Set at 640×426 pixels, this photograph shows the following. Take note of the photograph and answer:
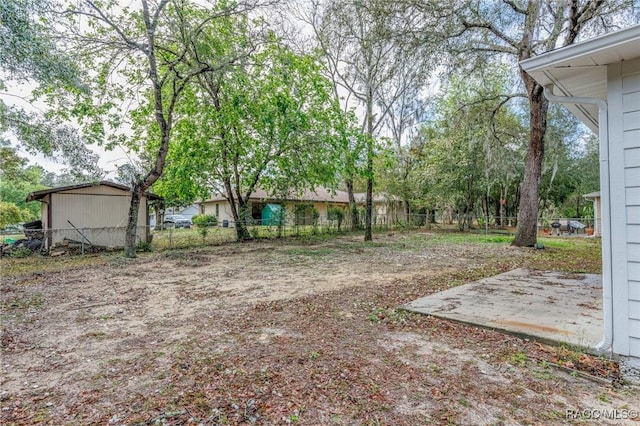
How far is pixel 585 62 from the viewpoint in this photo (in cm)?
264

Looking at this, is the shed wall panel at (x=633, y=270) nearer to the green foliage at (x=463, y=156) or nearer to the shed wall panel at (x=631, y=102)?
the shed wall panel at (x=631, y=102)

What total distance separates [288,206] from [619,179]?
14.0 metres

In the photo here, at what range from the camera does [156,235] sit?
14.3m

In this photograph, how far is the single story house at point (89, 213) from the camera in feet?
33.1

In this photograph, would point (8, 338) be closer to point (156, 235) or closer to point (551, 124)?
point (156, 235)

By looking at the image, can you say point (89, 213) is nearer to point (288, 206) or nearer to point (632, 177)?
point (288, 206)

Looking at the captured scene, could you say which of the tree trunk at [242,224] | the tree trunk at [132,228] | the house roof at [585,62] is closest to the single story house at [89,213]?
the tree trunk at [132,228]

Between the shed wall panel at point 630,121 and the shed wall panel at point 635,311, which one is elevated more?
the shed wall panel at point 630,121

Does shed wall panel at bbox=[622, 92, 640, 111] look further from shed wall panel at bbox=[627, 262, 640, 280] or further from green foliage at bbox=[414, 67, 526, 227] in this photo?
green foliage at bbox=[414, 67, 526, 227]

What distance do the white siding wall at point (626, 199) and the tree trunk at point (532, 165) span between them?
334 inches

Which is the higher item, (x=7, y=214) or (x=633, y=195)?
(x=633, y=195)

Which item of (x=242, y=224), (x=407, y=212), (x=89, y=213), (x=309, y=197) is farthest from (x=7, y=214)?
(x=407, y=212)

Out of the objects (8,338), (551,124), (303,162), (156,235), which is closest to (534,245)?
(551,124)

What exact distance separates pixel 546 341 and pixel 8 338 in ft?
17.1
